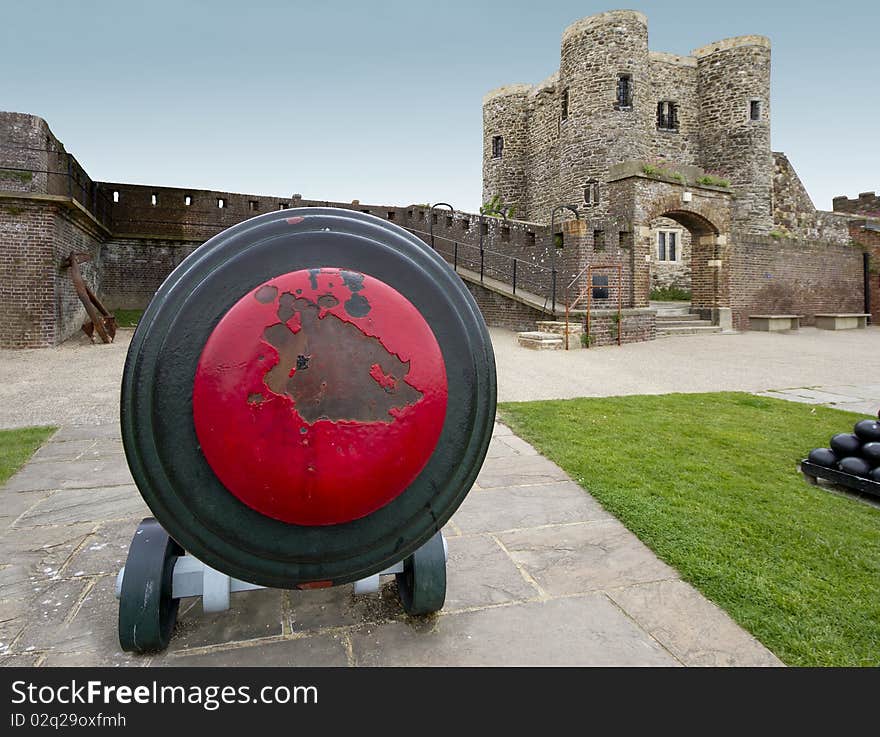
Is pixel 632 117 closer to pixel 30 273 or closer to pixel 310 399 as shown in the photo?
pixel 30 273

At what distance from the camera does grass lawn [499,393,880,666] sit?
1.95 m

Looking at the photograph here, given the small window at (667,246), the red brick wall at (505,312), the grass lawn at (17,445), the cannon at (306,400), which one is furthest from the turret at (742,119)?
the cannon at (306,400)

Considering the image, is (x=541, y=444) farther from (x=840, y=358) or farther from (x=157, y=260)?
(x=157, y=260)

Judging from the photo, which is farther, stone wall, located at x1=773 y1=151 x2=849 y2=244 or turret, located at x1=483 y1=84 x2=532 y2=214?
turret, located at x1=483 y1=84 x2=532 y2=214

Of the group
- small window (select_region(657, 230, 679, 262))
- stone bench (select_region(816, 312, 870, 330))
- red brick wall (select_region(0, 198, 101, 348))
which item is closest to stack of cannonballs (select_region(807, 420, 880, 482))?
red brick wall (select_region(0, 198, 101, 348))

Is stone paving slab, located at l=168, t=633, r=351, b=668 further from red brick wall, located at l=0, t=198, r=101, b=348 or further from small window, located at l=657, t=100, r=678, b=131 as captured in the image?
small window, located at l=657, t=100, r=678, b=131

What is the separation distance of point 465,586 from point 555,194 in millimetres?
25795

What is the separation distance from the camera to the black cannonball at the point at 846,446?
342 cm

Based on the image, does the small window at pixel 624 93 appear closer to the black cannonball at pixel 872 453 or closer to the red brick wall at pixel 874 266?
the red brick wall at pixel 874 266

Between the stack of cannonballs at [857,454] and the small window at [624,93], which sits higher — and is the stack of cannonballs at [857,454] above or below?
below

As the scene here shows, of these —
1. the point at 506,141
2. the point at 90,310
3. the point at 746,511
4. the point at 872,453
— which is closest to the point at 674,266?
the point at 506,141

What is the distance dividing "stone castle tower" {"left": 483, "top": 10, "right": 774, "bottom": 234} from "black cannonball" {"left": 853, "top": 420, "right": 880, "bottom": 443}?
63.8 ft
